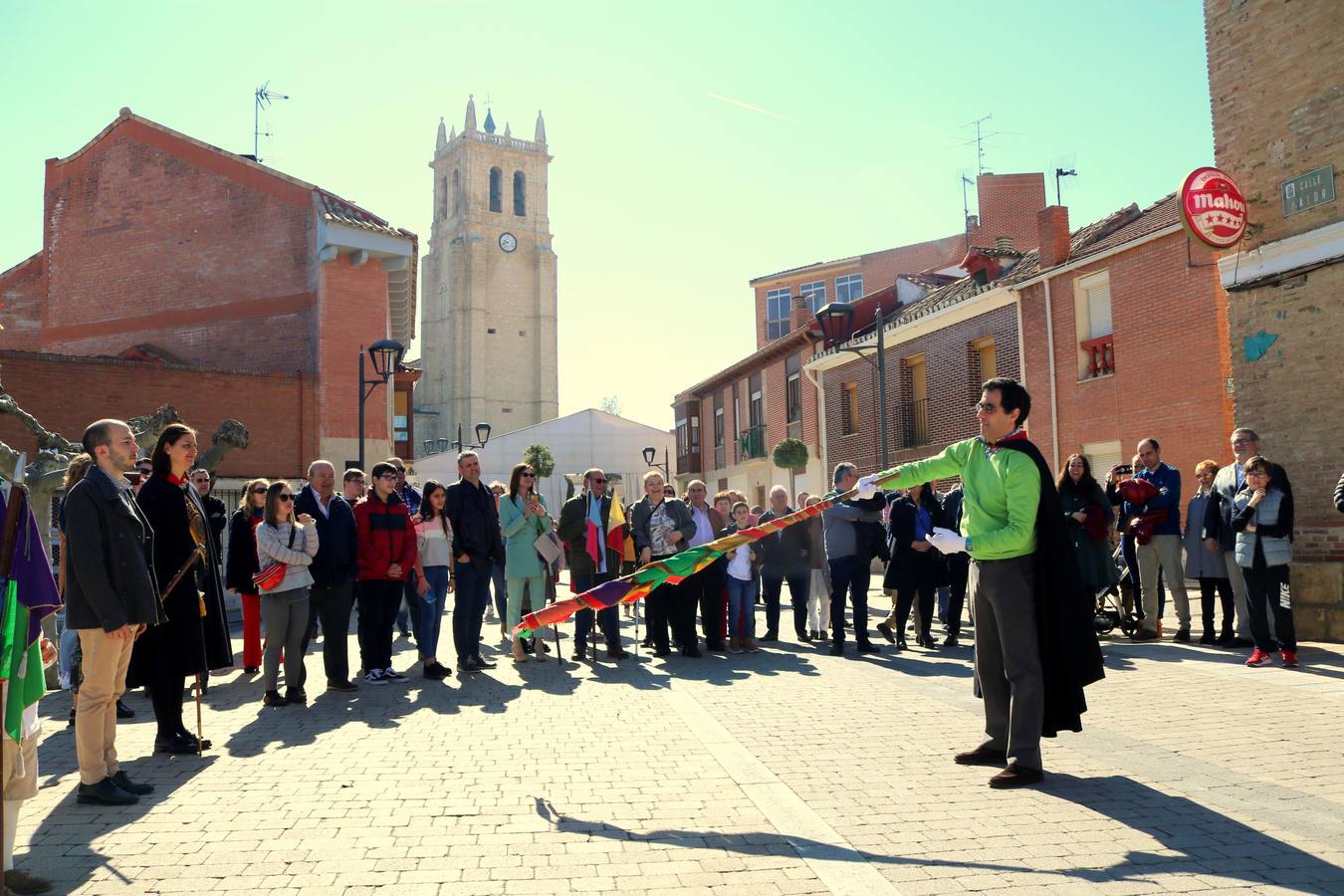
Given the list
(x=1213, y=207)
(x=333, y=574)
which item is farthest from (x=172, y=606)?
(x=1213, y=207)

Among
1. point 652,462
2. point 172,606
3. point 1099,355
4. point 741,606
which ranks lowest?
point 741,606

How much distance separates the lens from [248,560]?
9.37m

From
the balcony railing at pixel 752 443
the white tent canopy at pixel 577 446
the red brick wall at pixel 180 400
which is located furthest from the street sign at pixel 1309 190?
the white tent canopy at pixel 577 446

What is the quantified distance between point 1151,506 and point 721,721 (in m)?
5.93

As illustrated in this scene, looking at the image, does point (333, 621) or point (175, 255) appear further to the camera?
point (175, 255)

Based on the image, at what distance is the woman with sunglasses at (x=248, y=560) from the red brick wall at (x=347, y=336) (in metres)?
11.4

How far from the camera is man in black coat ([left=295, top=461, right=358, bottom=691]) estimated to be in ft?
27.6

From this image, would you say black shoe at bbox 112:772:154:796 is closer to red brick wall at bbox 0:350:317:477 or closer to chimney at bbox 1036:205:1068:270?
red brick wall at bbox 0:350:317:477

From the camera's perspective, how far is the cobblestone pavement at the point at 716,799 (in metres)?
3.82

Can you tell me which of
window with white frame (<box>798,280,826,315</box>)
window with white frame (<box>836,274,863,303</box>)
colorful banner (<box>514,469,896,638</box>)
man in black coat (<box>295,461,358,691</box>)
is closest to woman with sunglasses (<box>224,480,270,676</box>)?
man in black coat (<box>295,461,358,691</box>)

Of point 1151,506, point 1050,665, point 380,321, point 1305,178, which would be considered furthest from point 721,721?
point 380,321

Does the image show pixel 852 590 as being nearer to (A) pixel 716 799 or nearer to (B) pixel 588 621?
(B) pixel 588 621

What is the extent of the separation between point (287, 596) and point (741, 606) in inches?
184

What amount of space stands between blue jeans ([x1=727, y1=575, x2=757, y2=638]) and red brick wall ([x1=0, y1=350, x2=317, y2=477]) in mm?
11610
